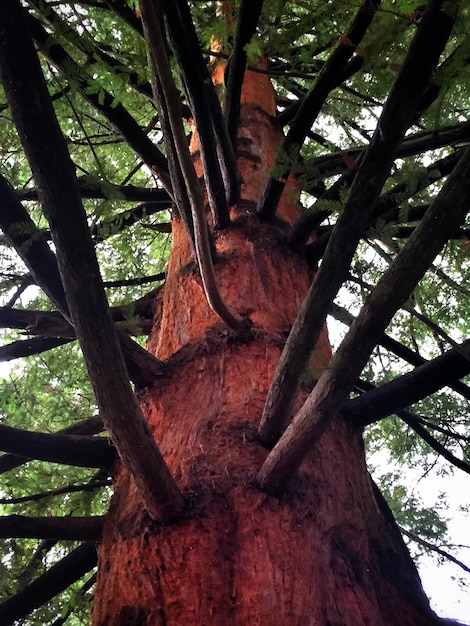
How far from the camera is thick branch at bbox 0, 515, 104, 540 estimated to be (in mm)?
1304

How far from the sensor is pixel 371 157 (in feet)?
3.16

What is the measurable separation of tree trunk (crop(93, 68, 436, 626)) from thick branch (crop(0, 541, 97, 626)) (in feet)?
1.30

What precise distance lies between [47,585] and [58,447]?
526mm

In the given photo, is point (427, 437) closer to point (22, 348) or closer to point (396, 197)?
point (396, 197)

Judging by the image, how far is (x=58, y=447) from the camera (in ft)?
4.49

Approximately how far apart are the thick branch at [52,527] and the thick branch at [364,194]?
0.57 m

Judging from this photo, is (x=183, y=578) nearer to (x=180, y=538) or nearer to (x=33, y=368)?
(x=180, y=538)

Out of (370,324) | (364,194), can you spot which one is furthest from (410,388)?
(364,194)

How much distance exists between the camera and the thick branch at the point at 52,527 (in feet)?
4.28

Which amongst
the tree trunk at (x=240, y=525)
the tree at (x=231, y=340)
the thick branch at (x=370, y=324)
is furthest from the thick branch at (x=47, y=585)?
the thick branch at (x=370, y=324)

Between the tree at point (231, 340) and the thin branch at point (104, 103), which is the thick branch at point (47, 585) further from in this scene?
the thin branch at point (104, 103)

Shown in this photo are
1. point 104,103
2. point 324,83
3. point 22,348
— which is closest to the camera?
point 324,83

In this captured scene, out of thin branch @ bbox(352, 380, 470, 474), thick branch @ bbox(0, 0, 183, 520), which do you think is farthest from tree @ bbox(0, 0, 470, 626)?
thin branch @ bbox(352, 380, 470, 474)

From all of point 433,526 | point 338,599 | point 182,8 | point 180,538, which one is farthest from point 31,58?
point 433,526
